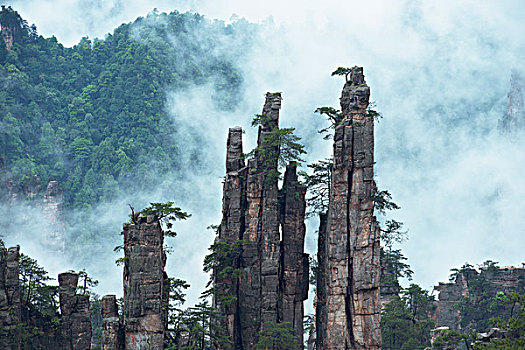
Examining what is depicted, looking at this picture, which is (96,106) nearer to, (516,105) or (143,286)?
(516,105)

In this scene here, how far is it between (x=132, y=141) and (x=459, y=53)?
74.9m

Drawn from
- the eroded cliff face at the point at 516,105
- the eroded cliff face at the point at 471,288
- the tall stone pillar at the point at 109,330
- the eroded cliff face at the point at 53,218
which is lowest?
the tall stone pillar at the point at 109,330

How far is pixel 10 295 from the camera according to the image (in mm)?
42531

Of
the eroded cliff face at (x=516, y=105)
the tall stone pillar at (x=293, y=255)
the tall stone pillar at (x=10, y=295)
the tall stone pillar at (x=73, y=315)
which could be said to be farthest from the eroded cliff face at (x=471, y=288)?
the eroded cliff face at (x=516, y=105)

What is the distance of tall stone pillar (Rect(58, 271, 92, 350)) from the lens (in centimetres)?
4475

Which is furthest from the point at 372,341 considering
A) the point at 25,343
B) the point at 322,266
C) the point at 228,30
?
the point at 228,30

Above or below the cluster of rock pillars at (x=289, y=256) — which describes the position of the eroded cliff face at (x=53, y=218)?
above

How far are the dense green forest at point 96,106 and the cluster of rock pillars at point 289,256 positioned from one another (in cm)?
6156

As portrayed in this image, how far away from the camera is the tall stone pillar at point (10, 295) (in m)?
41.5

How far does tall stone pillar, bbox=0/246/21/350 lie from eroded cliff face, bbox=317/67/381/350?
16.7 m

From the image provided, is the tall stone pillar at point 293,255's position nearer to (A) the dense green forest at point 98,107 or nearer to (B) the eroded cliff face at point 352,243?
(B) the eroded cliff face at point 352,243

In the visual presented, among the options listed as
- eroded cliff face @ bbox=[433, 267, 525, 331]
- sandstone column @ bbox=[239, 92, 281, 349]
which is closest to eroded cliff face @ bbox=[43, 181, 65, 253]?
eroded cliff face @ bbox=[433, 267, 525, 331]

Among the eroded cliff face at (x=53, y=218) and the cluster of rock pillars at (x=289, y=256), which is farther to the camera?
the eroded cliff face at (x=53, y=218)

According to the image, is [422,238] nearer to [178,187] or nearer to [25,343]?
[178,187]
